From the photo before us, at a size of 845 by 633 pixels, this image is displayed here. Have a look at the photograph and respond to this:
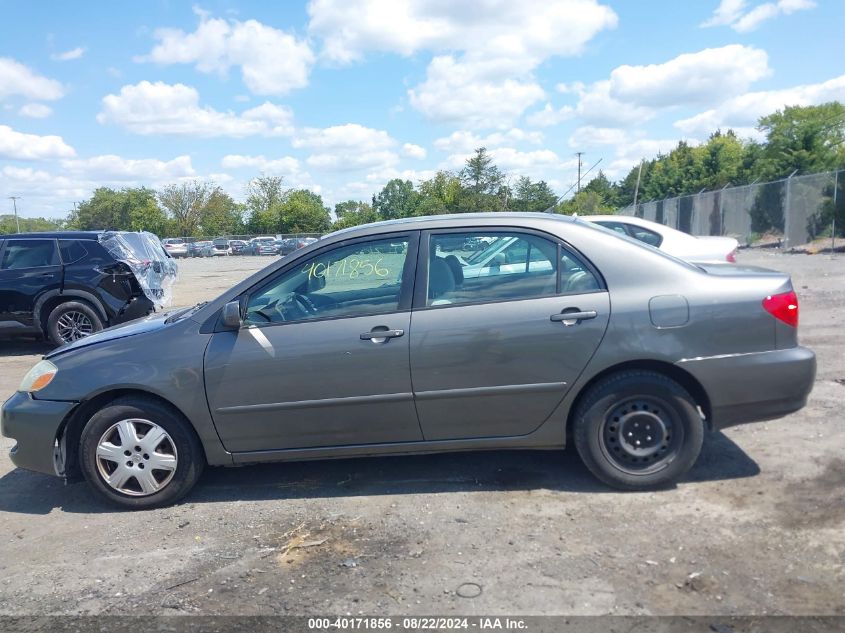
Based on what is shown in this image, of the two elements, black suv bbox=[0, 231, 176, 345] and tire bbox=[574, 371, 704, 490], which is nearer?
tire bbox=[574, 371, 704, 490]

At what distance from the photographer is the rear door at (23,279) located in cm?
1019

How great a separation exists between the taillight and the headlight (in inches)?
174

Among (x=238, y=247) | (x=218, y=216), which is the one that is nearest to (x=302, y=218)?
(x=218, y=216)

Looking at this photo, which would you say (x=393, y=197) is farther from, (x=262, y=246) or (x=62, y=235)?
(x=62, y=235)

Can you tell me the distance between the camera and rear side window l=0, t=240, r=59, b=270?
33.9ft

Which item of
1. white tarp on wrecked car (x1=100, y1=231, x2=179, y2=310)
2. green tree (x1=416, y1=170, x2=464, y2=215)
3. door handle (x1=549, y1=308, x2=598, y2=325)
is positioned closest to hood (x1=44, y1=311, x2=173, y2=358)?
door handle (x1=549, y1=308, x2=598, y2=325)

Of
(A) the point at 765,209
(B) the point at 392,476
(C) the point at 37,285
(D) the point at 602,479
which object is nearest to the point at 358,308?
(B) the point at 392,476

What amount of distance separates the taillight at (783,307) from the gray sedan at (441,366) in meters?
0.02

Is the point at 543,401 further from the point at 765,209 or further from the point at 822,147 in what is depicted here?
the point at 822,147

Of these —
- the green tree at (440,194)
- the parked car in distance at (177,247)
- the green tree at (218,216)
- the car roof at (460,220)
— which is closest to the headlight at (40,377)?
the car roof at (460,220)

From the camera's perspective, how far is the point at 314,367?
434 centimetres

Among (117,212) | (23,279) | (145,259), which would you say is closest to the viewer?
(23,279)

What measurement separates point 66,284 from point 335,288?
23.5ft

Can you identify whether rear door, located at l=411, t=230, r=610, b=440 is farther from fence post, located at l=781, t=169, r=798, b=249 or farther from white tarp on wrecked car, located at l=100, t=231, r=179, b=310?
fence post, located at l=781, t=169, r=798, b=249
